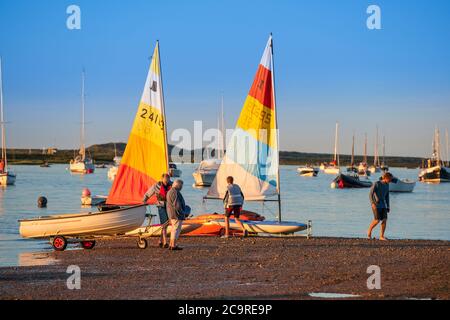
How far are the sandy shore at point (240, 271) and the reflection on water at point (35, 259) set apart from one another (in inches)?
10.0

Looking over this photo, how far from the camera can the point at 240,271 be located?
15125 millimetres

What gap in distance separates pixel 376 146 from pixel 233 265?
126077 millimetres

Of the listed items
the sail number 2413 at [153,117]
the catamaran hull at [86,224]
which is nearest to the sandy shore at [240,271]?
the catamaran hull at [86,224]

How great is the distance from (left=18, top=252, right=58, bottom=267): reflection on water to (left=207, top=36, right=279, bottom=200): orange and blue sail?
6162mm

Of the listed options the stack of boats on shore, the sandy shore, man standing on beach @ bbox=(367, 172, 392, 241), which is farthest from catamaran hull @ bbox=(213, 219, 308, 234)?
man standing on beach @ bbox=(367, 172, 392, 241)

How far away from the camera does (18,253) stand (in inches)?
852

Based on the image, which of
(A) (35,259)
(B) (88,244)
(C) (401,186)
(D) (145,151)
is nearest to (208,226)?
(D) (145,151)

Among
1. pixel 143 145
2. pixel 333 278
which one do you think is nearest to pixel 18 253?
pixel 143 145

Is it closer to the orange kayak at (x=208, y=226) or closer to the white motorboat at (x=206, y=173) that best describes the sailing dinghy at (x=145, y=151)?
the orange kayak at (x=208, y=226)

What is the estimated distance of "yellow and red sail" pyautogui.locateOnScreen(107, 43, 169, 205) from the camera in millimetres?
23625

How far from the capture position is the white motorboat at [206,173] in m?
77.9

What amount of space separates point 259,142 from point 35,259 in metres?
8.19

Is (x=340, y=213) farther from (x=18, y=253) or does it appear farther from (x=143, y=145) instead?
(x=18, y=253)
